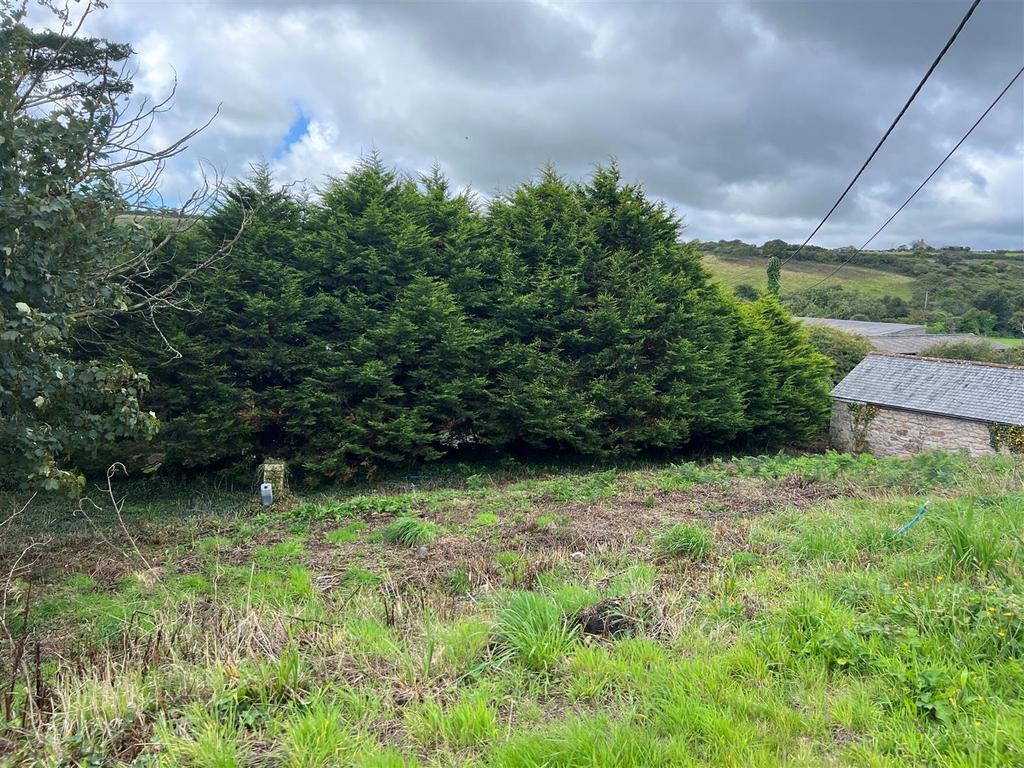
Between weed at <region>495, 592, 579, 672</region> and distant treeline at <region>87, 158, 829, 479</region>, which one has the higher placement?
distant treeline at <region>87, 158, 829, 479</region>

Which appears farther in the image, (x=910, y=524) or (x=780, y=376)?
(x=780, y=376)

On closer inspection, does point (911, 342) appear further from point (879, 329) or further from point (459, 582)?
point (459, 582)

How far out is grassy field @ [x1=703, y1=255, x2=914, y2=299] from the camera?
54.2 m

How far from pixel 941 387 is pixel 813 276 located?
47329 mm

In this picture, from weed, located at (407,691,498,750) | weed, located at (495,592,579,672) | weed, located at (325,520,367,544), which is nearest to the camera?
weed, located at (407,691,498,750)

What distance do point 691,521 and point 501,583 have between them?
242cm

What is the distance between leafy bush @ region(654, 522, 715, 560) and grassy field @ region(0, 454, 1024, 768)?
0.08 ft

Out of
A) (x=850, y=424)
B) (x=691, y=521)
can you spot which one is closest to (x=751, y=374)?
(x=850, y=424)

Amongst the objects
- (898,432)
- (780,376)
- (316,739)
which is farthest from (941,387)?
(316,739)

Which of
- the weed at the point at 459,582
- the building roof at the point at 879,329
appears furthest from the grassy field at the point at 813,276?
the weed at the point at 459,582

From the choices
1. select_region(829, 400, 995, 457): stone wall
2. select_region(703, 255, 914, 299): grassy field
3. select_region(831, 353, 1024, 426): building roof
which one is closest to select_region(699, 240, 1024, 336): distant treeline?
Result: select_region(703, 255, 914, 299): grassy field

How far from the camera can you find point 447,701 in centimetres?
238

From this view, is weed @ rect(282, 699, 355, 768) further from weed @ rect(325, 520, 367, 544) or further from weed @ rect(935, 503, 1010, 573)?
weed @ rect(325, 520, 367, 544)

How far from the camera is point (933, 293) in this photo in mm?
53219
